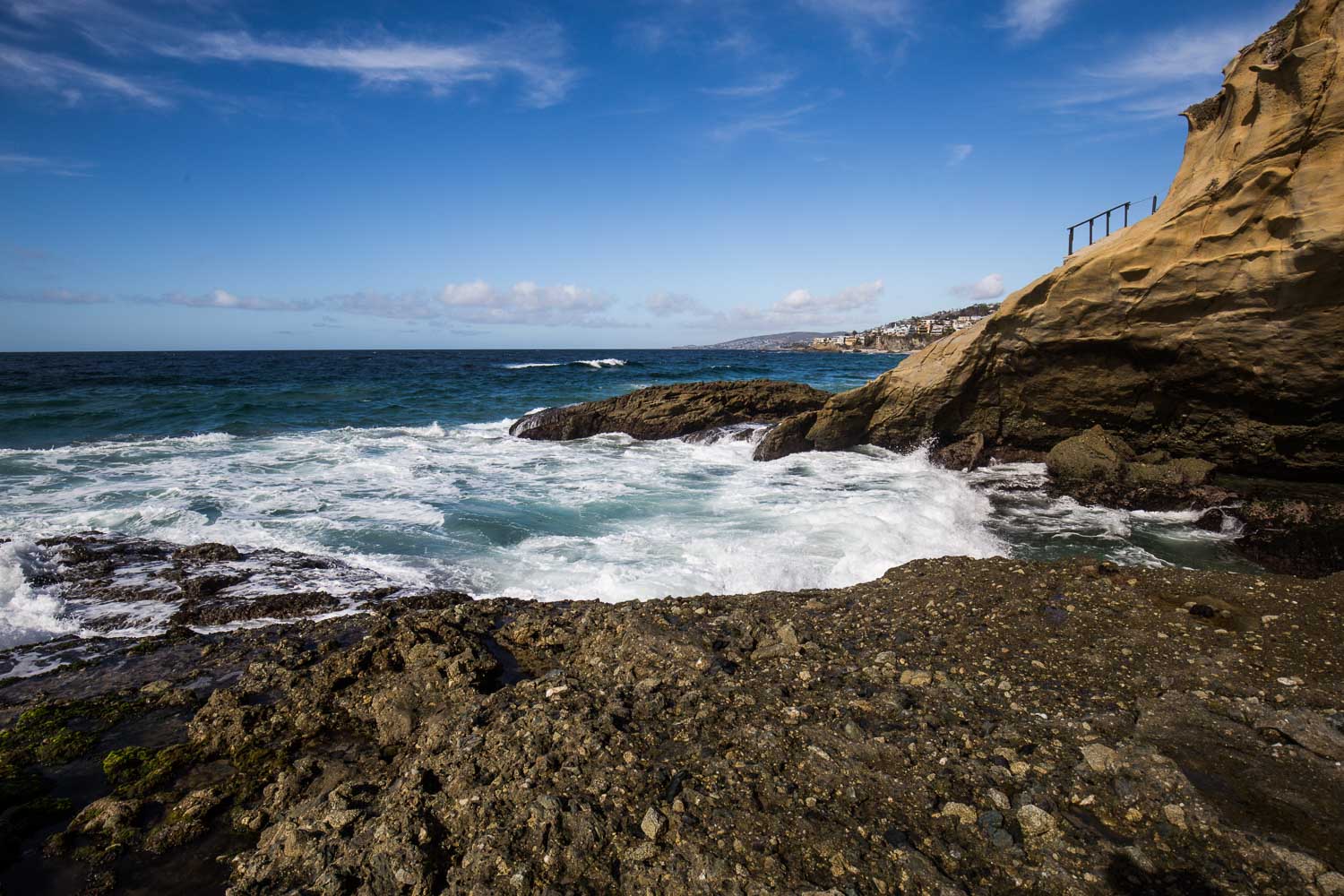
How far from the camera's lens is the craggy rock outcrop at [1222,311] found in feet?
26.4

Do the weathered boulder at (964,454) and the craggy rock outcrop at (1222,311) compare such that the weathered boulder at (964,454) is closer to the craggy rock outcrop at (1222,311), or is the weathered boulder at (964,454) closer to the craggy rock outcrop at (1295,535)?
the craggy rock outcrop at (1222,311)

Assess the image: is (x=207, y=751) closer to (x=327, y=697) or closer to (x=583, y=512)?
(x=327, y=697)

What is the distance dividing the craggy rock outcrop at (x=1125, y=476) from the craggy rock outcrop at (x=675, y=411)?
781 centimetres

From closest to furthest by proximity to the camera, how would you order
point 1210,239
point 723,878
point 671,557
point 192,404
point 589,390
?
point 723,878, point 671,557, point 1210,239, point 192,404, point 589,390

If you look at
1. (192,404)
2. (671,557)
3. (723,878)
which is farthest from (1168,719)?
(192,404)

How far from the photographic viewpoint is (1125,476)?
10758mm

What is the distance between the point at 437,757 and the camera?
332cm

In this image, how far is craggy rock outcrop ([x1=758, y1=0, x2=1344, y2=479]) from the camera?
26.4 ft

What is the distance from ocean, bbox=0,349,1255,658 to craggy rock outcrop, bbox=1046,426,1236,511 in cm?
41

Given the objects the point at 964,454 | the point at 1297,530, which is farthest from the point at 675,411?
the point at 1297,530

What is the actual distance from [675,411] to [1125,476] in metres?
11.5

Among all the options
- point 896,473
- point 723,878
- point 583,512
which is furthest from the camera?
point 896,473

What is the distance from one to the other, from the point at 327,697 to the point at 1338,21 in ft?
43.5

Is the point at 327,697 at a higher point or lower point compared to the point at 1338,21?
lower
